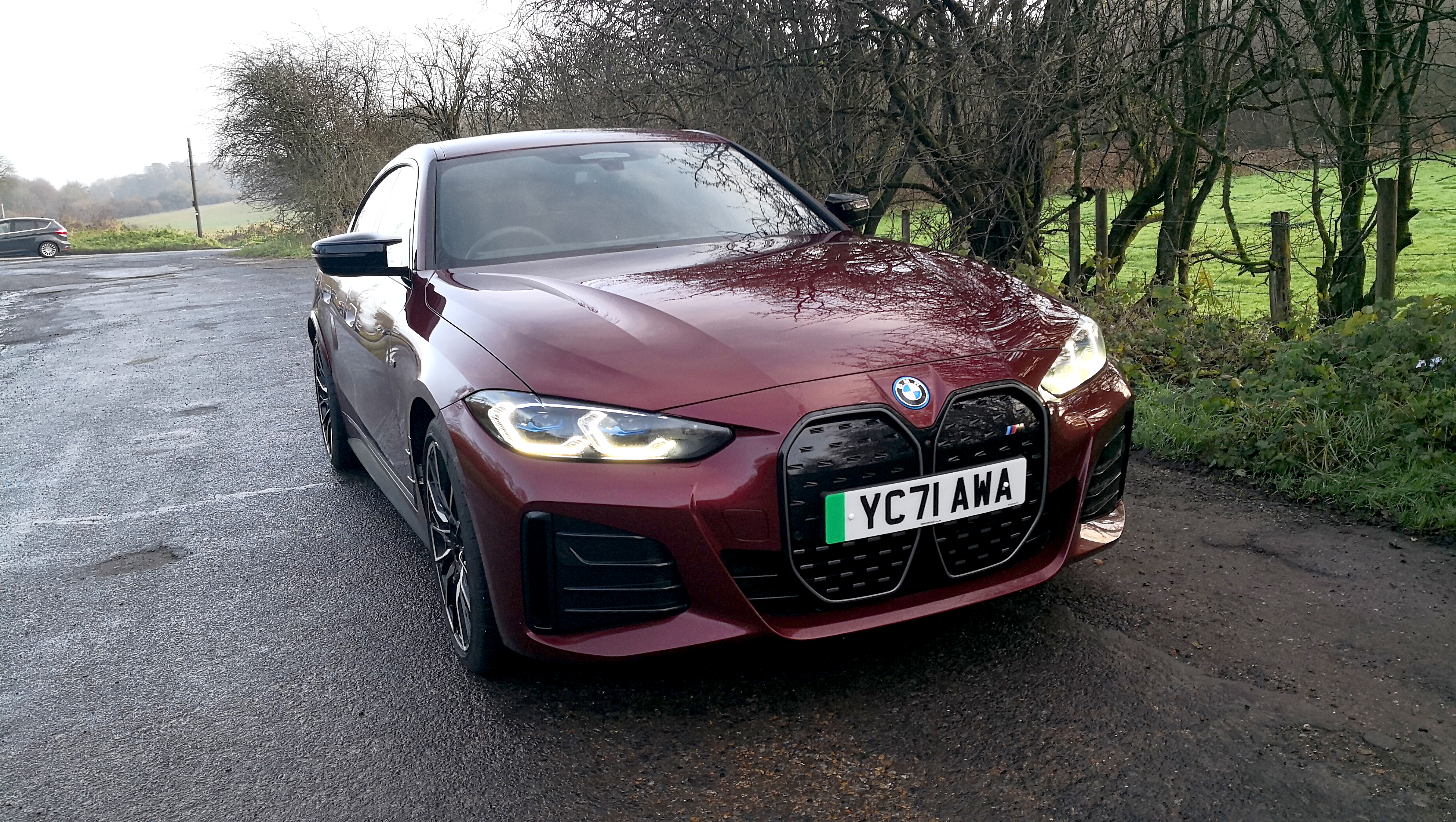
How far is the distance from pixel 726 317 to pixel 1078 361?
95 centimetres

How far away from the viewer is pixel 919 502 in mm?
2574

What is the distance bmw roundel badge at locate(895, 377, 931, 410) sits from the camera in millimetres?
2582

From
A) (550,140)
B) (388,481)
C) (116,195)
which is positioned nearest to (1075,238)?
(550,140)

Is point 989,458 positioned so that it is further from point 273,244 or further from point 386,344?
point 273,244

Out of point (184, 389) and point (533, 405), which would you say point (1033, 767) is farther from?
point (184, 389)

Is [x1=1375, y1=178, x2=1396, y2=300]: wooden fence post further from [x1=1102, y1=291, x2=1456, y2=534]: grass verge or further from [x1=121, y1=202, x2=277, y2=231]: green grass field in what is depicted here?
[x1=121, y1=202, x2=277, y2=231]: green grass field

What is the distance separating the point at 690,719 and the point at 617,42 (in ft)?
24.1

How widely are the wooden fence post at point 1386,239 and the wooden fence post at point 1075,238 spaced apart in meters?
2.41

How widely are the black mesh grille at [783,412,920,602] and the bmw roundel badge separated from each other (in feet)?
0.20

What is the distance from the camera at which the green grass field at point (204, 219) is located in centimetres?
5816

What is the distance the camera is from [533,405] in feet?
8.63

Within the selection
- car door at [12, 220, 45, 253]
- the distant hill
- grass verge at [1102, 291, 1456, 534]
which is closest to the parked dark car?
car door at [12, 220, 45, 253]

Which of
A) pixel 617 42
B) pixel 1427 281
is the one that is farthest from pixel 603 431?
pixel 1427 281

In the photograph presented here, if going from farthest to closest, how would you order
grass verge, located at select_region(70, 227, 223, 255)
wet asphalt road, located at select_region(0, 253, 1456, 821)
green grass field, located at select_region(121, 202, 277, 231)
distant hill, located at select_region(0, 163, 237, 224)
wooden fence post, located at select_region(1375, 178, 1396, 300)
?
distant hill, located at select_region(0, 163, 237, 224) → green grass field, located at select_region(121, 202, 277, 231) → grass verge, located at select_region(70, 227, 223, 255) → wooden fence post, located at select_region(1375, 178, 1396, 300) → wet asphalt road, located at select_region(0, 253, 1456, 821)
